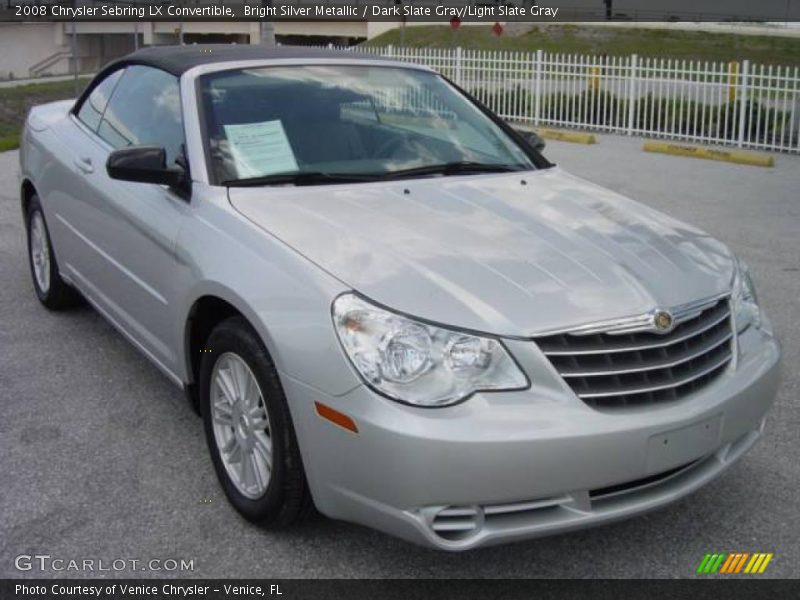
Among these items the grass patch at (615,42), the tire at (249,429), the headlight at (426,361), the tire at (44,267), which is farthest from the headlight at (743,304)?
the grass patch at (615,42)

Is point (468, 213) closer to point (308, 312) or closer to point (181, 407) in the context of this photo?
point (308, 312)

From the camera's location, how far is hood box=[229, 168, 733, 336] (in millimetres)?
2947

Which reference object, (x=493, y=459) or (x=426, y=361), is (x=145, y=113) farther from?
(x=493, y=459)

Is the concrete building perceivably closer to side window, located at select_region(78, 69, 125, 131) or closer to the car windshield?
side window, located at select_region(78, 69, 125, 131)

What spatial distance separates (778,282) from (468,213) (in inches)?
157

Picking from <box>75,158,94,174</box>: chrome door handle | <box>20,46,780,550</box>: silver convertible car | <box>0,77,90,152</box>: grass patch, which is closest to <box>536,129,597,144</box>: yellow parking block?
<box>20,46,780,550</box>: silver convertible car

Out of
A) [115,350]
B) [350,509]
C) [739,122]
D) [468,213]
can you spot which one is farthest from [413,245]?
[739,122]

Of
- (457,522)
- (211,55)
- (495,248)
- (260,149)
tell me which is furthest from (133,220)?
(457,522)

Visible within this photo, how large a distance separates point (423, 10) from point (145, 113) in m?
46.8

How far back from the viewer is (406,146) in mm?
4312

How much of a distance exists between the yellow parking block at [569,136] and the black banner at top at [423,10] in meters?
30.5

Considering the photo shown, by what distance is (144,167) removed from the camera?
12.5ft

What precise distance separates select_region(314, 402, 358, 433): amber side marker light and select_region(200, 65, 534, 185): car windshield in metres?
1.24

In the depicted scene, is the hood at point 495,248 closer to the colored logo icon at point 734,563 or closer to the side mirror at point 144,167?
the side mirror at point 144,167
